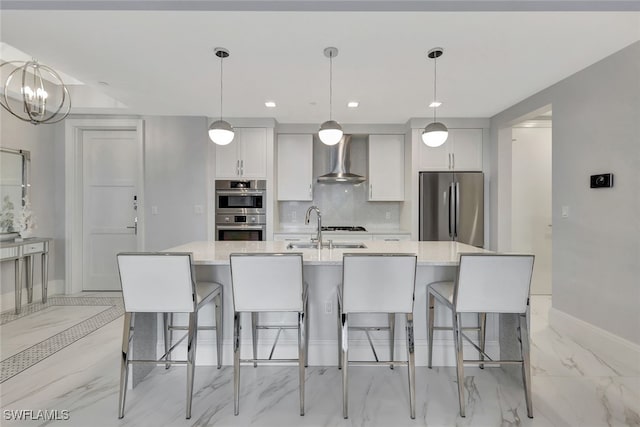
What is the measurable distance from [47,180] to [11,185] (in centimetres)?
48

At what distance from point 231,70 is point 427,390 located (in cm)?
294

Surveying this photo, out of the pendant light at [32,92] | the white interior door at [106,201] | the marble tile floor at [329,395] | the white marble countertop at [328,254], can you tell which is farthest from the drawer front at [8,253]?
the white marble countertop at [328,254]

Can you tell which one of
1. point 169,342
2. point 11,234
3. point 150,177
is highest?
point 150,177

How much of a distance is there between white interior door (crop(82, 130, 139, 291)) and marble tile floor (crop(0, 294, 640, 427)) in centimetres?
209

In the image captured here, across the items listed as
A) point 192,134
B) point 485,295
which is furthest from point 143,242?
point 485,295

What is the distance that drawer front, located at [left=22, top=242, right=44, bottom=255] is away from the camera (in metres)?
3.60

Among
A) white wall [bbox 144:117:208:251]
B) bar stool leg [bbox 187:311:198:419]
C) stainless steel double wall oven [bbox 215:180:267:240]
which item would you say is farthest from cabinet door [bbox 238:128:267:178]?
bar stool leg [bbox 187:311:198:419]

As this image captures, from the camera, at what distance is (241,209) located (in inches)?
169

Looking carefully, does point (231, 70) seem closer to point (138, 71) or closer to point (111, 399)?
point (138, 71)

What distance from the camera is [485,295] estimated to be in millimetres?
1915

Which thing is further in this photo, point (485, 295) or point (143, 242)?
point (143, 242)

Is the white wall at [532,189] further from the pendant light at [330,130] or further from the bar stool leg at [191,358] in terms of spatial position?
the bar stool leg at [191,358]

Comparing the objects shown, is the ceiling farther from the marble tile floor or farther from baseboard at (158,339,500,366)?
the marble tile floor

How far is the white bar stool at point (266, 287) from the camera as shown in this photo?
73.6 inches
